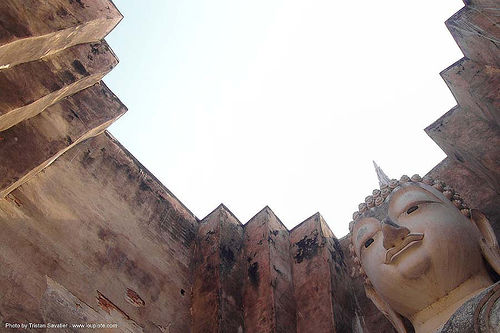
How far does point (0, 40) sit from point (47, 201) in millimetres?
1530

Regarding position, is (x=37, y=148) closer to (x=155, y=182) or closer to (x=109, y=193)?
(x=109, y=193)

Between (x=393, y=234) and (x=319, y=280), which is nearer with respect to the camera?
(x=393, y=234)

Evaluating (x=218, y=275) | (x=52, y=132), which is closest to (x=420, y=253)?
(x=218, y=275)

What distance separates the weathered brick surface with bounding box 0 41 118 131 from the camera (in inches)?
145

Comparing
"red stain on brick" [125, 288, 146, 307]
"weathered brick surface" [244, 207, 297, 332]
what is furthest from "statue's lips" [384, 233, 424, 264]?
"red stain on brick" [125, 288, 146, 307]

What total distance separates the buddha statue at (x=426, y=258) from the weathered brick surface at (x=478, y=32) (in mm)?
1420

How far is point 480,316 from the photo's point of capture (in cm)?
270

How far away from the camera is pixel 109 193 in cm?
489

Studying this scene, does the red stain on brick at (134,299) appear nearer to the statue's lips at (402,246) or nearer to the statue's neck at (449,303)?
the statue's lips at (402,246)

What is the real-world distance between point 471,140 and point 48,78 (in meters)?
4.31

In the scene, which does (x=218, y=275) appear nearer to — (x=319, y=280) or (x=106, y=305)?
(x=319, y=280)

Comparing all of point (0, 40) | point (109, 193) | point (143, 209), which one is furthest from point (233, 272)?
point (0, 40)

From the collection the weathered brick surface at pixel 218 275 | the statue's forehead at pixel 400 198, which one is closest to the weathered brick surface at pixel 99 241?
the weathered brick surface at pixel 218 275

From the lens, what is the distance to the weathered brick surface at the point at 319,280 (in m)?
4.54
